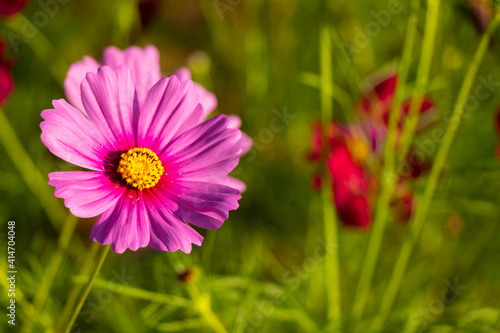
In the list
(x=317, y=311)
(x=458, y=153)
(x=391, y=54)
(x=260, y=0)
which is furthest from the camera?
(x=391, y=54)

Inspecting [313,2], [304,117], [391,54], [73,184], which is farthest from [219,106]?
[73,184]

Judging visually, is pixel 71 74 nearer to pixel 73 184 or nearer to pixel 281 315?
pixel 73 184

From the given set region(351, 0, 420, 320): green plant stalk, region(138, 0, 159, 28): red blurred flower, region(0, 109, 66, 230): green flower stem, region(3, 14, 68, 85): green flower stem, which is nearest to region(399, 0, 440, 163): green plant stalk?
region(351, 0, 420, 320): green plant stalk

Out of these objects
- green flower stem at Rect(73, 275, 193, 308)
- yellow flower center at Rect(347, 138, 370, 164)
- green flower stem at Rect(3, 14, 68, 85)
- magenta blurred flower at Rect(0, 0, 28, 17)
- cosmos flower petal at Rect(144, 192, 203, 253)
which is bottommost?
green flower stem at Rect(73, 275, 193, 308)

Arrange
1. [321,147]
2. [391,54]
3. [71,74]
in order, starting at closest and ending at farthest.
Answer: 1. [71,74]
2. [321,147]
3. [391,54]

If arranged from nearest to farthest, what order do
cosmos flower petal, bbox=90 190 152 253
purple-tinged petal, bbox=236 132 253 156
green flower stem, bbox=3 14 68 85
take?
cosmos flower petal, bbox=90 190 152 253 < purple-tinged petal, bbox=236 132 253 156 < green flower stem, bbox=3 14 68 85

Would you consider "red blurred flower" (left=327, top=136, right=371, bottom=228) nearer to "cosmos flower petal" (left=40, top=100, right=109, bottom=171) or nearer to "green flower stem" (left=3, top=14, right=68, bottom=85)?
"cosmos flower petal" (left=40, top=100, right=109, bottom=171)

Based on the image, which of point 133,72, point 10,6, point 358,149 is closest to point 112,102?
point 133,72
